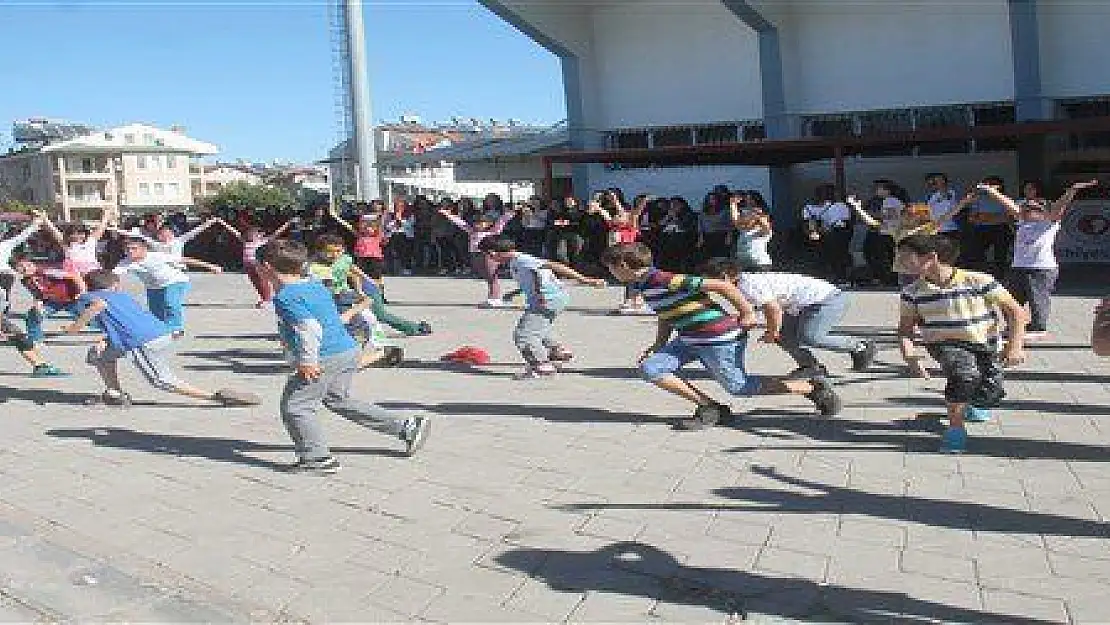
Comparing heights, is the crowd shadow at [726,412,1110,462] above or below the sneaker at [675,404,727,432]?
below

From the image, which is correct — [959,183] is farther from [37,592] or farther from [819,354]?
[37,592]

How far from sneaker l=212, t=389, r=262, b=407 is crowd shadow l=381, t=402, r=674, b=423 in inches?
41.2

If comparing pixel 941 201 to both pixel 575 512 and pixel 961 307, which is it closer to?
pixel 961 307

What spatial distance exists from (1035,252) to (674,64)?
1443 centimetres

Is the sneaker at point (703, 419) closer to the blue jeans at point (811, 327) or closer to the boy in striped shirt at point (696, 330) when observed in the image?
the boy in striped shirt at point (696, 330)

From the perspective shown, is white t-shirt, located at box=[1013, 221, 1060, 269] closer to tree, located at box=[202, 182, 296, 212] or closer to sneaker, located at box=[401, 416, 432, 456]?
sneaker, located at box=[401, 416, 432, 456]

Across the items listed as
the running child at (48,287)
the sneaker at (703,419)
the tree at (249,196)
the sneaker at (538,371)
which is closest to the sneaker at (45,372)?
the running child at (48,287)

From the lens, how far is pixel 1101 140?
62.1 ft

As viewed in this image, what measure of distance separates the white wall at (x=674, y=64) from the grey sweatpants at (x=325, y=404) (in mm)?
17211

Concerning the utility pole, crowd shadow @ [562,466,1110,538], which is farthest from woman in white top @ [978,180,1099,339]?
the utility pole

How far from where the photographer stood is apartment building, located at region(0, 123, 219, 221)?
284ft

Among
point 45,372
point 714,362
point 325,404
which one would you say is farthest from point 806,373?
point 45,372

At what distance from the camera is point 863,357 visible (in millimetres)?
9102

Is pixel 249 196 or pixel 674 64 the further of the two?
pixel 249 196
